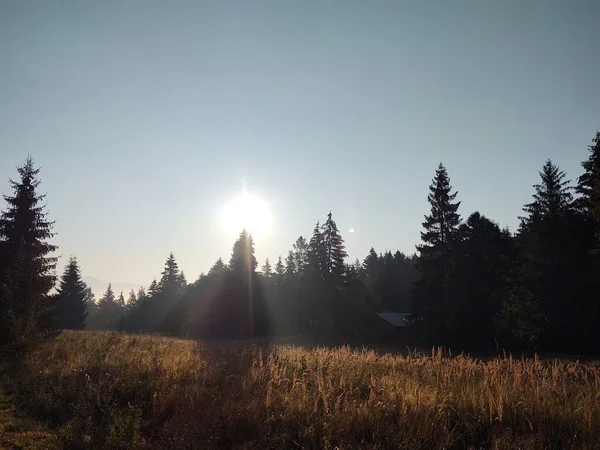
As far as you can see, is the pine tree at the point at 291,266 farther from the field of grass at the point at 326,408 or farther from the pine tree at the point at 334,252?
the field of grass at the point at 326,408

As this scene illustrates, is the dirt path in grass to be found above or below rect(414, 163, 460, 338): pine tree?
below

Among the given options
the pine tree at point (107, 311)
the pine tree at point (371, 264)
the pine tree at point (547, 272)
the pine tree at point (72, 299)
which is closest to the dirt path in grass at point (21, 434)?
the pine tree at point (547, 272)

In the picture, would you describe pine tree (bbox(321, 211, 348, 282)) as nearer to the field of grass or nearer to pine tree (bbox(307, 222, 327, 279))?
pine tree (bbox(307, 222, 327, 279))

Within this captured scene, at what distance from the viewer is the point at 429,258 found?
39250 mm

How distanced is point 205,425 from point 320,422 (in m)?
1.70

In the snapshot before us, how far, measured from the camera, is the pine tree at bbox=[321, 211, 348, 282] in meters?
51.9

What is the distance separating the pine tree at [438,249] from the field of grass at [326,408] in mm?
31059

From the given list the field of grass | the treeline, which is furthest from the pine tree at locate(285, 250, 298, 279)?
the field of grass

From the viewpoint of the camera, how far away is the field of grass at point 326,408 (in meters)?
4.77

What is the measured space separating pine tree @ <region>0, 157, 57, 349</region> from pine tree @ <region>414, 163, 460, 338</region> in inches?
1250

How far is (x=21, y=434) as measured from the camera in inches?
235

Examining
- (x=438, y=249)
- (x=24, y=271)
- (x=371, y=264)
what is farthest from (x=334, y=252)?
(x=371, y=264)

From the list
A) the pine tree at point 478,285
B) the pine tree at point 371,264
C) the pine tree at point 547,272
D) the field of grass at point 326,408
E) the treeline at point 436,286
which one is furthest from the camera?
the pine tree at point 371,264

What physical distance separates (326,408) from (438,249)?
3557 centimetres
